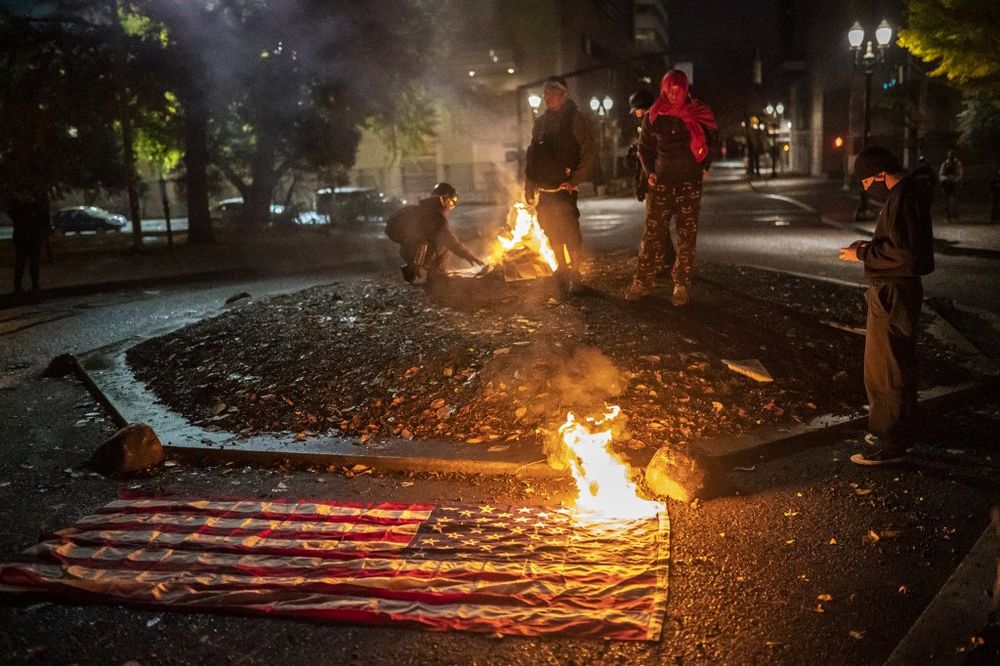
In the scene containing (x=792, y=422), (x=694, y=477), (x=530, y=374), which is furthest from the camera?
(x=530, y=374)

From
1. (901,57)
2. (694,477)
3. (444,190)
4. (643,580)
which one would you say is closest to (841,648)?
(643,580)

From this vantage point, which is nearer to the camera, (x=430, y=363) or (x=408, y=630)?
(x=408, y=630)

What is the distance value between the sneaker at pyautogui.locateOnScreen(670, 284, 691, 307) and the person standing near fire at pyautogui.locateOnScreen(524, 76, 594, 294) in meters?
1.06

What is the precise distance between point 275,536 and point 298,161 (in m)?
29.8

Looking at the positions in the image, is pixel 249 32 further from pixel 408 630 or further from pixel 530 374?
pixel 408 630

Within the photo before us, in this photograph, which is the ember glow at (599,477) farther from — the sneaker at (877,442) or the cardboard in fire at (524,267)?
the cardboard in fire at (524,267)

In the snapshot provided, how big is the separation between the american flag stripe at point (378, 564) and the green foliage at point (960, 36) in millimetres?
17091

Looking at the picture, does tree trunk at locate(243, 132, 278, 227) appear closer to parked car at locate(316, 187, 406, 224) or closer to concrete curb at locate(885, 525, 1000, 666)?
parked car at locate(316, 187, 406, 224)

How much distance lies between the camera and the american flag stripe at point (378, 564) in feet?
→ 11.0

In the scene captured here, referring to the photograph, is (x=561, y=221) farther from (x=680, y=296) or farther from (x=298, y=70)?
(x=298, y=70)

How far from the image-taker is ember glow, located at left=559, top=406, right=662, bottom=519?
4.27 meters

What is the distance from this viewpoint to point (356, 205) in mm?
33875

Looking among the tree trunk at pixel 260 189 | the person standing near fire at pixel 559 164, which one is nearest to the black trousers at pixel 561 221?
the person standing near fire at pixel 559 164

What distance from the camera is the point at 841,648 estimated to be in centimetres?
305
